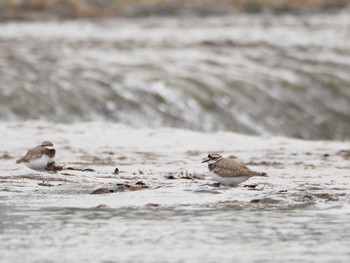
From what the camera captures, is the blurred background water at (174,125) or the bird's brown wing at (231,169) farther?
the bird's brown wing at (231,169)

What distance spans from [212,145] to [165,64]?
6.90 metres

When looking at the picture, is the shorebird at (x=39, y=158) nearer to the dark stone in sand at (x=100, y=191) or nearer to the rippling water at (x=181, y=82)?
the dark stone in sand at (x=100, y=191)

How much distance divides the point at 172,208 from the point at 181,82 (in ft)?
39.3

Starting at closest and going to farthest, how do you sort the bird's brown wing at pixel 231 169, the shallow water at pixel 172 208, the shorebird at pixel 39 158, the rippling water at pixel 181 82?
the shallow water at pixel 172 208
the bird's brown wing at pixel 231 169
the shorebird at pixel 39 158
the rippling water at pixel 181 82

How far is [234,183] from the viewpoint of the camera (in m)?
15.3

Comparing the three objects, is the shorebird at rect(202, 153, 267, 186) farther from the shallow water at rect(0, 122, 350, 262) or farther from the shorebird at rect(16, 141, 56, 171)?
the shorebird at rect(16, 141, 56, 171)

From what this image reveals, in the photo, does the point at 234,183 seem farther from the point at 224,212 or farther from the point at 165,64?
the point at 165,64

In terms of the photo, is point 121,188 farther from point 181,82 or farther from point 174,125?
point 181,82

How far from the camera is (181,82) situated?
2592 centimetres

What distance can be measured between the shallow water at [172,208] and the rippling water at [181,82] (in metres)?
3.84

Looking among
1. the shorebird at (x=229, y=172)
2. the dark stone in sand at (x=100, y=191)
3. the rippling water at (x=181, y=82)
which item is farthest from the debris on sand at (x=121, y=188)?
the rippling water at (x=181, y=82)

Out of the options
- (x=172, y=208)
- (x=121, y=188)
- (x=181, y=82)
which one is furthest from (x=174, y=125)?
(x=172, y=208)

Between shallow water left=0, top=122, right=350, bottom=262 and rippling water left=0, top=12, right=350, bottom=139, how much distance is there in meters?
3.84

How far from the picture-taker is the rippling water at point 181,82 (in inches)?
960
